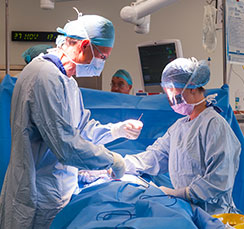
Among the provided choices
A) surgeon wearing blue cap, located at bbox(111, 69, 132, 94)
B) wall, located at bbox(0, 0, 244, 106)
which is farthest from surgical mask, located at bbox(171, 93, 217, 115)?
wall, located at bbox(0, 0, 244, 106)

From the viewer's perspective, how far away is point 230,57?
235 cm

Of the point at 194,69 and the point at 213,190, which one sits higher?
the point at 194,69

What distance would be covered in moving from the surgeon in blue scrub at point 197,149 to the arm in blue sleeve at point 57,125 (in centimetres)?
61

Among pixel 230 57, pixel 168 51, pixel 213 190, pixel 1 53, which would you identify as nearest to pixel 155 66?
pixel 168 51

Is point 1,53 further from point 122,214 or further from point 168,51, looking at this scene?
point 122,214

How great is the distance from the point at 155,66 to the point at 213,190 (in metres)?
1.80

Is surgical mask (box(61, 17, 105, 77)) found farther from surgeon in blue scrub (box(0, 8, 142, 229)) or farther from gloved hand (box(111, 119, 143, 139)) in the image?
gloved hand (box(111, 119, 143, 139))

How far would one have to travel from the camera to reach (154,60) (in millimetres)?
3367

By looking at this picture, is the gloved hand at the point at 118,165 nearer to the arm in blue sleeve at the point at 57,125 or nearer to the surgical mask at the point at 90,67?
the arm in blue sleeve at the point at 57,125

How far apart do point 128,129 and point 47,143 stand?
69cm

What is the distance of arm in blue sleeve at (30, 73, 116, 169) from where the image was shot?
1.47m

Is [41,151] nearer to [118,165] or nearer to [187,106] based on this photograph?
[118,165]

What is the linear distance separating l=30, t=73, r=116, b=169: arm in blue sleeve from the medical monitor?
6.17ft

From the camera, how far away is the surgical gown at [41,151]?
1.48 meters
